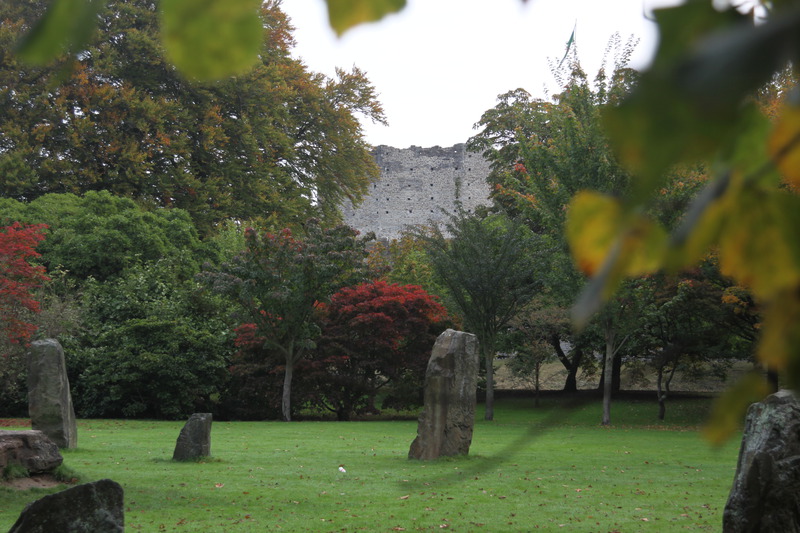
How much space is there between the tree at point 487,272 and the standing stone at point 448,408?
758 cm

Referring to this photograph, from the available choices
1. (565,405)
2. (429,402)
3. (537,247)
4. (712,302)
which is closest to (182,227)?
(537,247)

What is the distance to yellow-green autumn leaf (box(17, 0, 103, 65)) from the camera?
0.37m

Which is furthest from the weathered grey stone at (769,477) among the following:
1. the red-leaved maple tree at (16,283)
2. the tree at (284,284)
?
the red-leaved maple tree at (16,283)

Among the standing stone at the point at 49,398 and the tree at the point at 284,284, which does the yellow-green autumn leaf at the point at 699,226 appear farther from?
the tree at the point at 284,284

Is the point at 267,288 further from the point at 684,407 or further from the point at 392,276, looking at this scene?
the point at 684,407

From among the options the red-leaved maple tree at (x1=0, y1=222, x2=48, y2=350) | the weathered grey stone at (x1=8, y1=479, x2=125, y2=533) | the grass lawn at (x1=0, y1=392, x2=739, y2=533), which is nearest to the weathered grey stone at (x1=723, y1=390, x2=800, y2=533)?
the grass lawn at (x1=0, y1=392, x2=739, y2=533)

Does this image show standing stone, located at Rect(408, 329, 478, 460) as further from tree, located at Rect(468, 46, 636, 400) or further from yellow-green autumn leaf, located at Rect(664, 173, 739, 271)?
yellow-green autumn leaf, located at Rect(664, 173, 739, 271)

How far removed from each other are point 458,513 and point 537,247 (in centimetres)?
1358

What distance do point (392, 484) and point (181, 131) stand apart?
1313cm

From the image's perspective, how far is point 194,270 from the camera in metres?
20.7

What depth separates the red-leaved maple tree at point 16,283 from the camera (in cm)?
1506

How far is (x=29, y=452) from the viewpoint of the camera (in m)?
7.71

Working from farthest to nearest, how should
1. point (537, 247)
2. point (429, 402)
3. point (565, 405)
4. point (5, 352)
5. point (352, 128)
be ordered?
1. point (352, 128)
2. point (537, 247)
3. point (5, 352)
4. point (429, 402)
5. point (565, 405)

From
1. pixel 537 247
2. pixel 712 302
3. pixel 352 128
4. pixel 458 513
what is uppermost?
pixel 352 128
